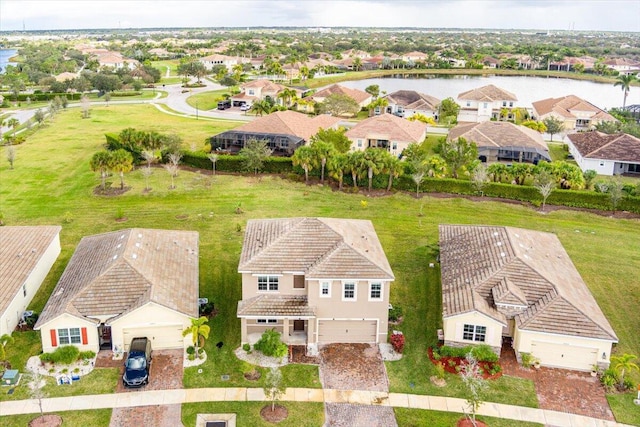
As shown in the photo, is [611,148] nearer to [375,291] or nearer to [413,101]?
[413,101]

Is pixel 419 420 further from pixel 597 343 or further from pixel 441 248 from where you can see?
pixel 441 248

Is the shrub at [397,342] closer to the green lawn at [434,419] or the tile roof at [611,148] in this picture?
the green lawn at [434,419]

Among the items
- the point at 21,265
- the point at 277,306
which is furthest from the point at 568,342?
the point at 21,265

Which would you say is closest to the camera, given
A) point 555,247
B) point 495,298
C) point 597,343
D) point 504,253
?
point 597,343

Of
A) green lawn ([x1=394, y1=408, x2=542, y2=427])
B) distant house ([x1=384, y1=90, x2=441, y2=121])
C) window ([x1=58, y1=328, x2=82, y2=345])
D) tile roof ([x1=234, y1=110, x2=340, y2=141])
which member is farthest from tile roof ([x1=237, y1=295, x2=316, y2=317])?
distant house ([x1=384, y1=90, x2=441, y2=121])

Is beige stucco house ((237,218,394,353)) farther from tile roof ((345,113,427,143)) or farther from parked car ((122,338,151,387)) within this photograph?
tile roof ((345,113,427,143))

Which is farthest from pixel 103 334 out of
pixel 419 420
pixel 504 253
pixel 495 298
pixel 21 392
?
pixel 504 253
